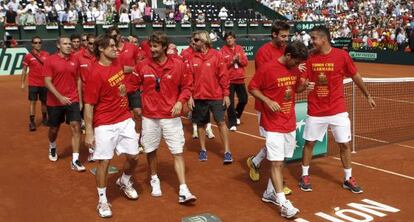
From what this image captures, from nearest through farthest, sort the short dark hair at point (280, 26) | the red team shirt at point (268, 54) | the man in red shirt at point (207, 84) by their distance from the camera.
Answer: the short dark hair at point (280, 26) < the red team shirt at point (268, 54) < the man in red shirt at point (207, 84)

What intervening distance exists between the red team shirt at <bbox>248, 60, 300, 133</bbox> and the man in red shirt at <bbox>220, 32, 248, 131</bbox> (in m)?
4.47

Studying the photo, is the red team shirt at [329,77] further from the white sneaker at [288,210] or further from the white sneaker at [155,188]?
the white sneaker at [155,188]

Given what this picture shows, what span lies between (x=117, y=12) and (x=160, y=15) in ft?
14.4

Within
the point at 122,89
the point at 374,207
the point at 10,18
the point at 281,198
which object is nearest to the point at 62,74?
the point at 122,89

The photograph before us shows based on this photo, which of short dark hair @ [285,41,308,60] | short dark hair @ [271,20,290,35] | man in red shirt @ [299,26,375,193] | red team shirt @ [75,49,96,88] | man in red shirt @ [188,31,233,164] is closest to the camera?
short dark hair @ [285,41,308,60]

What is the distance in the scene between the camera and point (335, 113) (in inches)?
283

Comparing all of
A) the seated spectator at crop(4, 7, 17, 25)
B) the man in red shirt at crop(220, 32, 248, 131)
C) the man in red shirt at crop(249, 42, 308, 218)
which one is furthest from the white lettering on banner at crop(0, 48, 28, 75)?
the man in red shirt at crop(249, 42, 308, 218)

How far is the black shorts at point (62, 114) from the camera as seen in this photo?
8.89m

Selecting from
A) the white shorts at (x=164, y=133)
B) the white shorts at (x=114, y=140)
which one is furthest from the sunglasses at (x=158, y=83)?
the white shorts at (x=114, y=140)

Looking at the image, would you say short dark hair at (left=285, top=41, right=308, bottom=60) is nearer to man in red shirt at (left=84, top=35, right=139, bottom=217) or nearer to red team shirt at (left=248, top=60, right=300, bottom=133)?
red team shirt at (left=248, top=60, right=300, bottom=133)

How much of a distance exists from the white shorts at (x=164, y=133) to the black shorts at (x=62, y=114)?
2358 mm

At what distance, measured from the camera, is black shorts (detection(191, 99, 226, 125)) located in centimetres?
909

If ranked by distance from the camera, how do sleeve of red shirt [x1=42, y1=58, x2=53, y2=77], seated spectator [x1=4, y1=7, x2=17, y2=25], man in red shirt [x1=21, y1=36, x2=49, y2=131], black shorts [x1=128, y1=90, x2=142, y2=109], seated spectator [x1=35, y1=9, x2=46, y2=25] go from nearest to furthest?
sleeve of red shirt [x1=42, y1=58, x2=53, y2=77]
black shorts [x1=128, y1=90, x2=142, y2=109]
man in red shirt [x1=21, y1=36, x2=49, y2=131]
seated spectator [x1=4, y1=7, x2=17, y2=25]
seated spectator [x1=35, y1=9, x2=46, y2=25]

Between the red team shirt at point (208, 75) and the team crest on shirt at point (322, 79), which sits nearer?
the team crest on shirt at point (322, 79)
